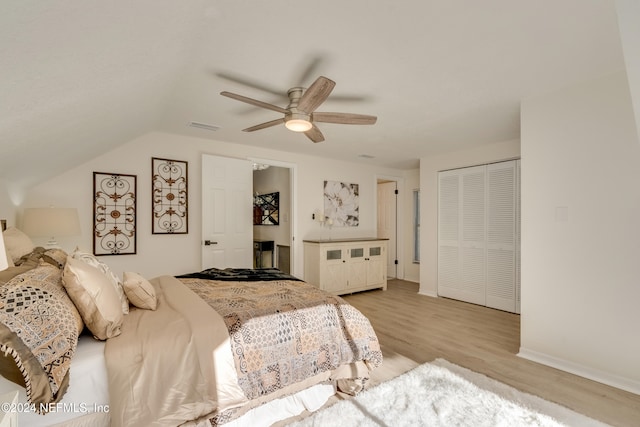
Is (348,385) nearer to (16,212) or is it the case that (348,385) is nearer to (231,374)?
(231,374)

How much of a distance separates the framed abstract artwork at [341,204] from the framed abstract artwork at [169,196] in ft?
7.78

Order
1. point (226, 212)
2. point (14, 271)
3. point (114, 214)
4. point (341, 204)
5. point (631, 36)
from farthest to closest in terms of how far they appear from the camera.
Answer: point (341, 204)
point (226, 212)
point (114, 214)
point (14, 271)
point (631, 36)

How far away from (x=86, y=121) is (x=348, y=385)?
270 centimetres

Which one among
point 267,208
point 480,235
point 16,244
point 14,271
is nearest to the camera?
point 14,271

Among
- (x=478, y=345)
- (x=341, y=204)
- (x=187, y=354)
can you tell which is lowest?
(x=478, y=345)

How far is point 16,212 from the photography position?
9.34 feet

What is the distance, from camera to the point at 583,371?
241cm

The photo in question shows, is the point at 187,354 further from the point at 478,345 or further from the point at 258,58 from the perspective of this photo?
the point at 478,345

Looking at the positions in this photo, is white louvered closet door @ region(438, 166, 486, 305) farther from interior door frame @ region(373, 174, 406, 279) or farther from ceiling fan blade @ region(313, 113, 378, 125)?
ceiling fan blade @ region(313, 113, 378, 125)

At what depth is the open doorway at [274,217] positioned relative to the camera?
5.34m

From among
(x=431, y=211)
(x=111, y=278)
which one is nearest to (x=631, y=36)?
(x=111, y=278)

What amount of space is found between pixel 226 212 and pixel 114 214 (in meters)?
1.30

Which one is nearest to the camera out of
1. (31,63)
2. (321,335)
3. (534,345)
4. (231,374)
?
(31,63)

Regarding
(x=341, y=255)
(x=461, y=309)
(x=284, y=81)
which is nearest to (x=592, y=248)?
(x=461, y=309)
